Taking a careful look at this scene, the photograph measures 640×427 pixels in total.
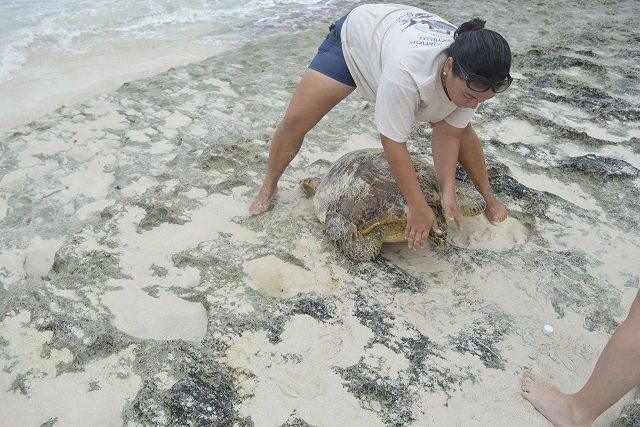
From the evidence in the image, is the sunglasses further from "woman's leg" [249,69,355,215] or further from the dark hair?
"woman's leg" [249,69,355,215]

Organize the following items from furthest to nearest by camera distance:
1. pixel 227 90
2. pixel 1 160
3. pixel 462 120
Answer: pixel 227 90
pixel 1 160
pixel 462 120

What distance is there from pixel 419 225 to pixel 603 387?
3.00ft

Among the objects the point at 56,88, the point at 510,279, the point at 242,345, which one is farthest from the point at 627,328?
the point at 56,88

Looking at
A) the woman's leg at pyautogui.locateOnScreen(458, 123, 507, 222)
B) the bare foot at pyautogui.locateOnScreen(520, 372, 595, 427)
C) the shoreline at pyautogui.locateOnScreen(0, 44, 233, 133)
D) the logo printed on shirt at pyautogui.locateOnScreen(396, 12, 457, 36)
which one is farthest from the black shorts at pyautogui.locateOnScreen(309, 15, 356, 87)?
the shoreline at pyautogui.locateOnScreen(0, 44, 233, 133)

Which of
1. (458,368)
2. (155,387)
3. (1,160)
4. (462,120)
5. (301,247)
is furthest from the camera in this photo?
(1,160)

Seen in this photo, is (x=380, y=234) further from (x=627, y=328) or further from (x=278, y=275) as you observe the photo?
(x=627, y=328)

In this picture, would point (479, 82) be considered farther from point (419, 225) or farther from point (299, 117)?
point (299, 117)

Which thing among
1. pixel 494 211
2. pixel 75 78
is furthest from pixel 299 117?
pixel 75 78

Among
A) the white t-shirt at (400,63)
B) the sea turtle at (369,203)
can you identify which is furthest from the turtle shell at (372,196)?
the white t-shirt at (400,63)

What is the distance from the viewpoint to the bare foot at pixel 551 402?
5.38ft

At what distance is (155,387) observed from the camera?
175 centimetres

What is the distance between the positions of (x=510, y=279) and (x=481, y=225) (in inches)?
15.8

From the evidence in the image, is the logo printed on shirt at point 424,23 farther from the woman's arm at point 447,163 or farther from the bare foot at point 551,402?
the bare foot at point 551,402

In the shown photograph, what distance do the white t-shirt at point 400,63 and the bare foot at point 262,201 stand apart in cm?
76
